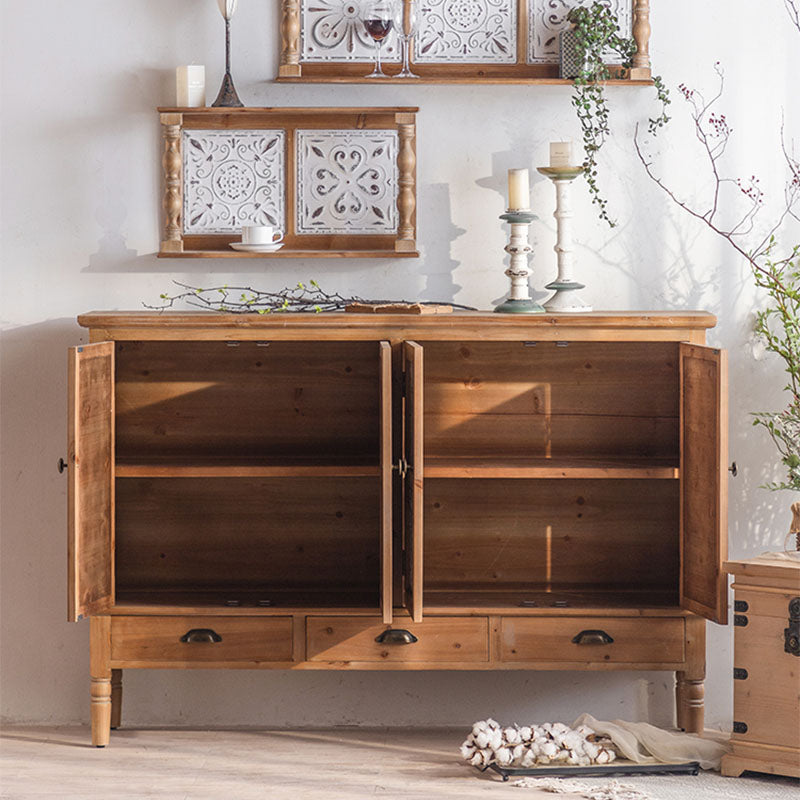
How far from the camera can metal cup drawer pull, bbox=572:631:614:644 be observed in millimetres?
3424

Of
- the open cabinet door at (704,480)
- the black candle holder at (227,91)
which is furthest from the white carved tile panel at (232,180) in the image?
the open cabinet door at (704,480)

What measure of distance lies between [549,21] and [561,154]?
522mm

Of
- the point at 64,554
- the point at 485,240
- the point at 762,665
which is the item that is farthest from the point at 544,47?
the point at 64,554

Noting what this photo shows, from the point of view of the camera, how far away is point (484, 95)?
3.79m

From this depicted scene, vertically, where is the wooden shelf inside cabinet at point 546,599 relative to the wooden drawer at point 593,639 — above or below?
above

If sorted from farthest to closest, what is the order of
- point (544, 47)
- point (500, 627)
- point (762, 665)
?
point (544, 47), point (500, 627), point (762, 665)

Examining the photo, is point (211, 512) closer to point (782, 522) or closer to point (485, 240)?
point (485, 240)

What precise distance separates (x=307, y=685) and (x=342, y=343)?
1142 mm

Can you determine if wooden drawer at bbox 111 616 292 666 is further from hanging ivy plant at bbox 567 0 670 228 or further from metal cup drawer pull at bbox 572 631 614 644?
hanging ivy plant at bbox 567 0 670 228

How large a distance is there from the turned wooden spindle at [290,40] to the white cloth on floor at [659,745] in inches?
88.0

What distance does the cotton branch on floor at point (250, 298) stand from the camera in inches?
148

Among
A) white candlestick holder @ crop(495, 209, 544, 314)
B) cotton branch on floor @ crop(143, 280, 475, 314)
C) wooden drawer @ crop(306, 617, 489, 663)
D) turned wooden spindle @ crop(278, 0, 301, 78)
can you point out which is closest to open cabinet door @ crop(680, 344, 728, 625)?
white candlestick holder @ crop(495, 209, 544, 314)

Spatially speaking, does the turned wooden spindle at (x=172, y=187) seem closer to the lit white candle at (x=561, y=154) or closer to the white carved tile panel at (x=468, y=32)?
the white carved tile panel at (x=468, y=32)

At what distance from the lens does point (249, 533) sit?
12.7 ft
